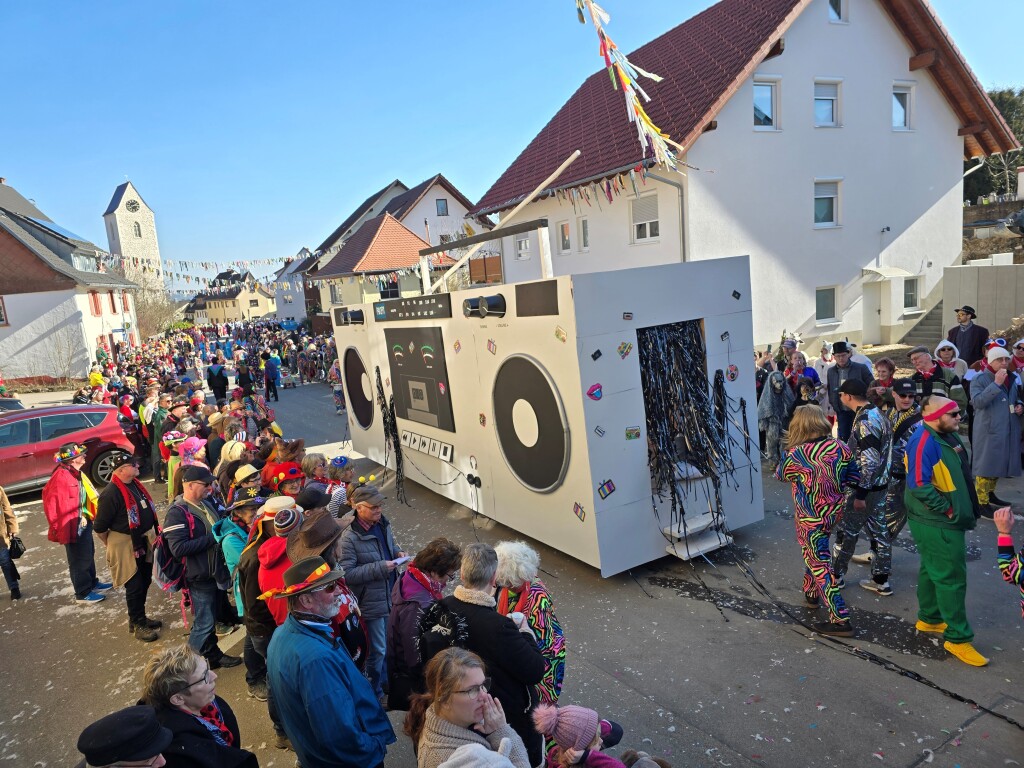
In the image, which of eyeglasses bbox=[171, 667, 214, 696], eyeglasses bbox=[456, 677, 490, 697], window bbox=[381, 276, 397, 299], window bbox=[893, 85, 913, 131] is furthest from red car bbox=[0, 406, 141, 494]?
window bbox=[893, 85, 913, 131]

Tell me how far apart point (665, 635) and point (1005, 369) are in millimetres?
4788

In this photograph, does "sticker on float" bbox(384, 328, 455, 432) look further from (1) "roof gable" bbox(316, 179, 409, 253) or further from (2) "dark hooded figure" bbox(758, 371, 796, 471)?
(1) "roof gable" bbox(316, 179, 409, 253)

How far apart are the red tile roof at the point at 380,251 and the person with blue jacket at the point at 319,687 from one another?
27191 mm

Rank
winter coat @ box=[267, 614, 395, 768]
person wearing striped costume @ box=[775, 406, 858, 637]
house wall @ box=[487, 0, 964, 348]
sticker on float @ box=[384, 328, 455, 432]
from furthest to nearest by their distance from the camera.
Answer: house wall @ box=[487, 0, 964, 348] < sticker on float @ box=[384, 328, 455, 432] < person wearing striped costume @ box=[775, 406, 858, 637] < winter coat @ box=[267, 614, 395, 768]

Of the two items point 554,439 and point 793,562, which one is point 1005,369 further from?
point 554,439

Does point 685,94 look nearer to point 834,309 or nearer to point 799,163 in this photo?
point 799,163

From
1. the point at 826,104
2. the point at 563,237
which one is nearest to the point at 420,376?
the point at 563,237

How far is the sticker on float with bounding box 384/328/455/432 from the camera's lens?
773cm

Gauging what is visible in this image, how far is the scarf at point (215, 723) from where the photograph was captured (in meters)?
2.64

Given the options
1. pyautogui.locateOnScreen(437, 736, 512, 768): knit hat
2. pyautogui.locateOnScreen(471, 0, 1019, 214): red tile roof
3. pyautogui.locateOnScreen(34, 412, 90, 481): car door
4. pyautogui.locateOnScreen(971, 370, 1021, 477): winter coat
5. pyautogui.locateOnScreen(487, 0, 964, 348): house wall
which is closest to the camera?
pyautogui.locateOnScreen(437, 736, 512, 768): knit hat

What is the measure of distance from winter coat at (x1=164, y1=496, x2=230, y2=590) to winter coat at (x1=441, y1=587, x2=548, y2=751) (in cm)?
299

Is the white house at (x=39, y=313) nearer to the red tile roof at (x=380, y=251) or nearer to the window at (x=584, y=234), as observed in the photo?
the red tile roof at (x=380, y=251)

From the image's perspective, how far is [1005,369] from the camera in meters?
6.56

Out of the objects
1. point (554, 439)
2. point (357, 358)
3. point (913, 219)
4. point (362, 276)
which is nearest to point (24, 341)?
point (362, 276)
